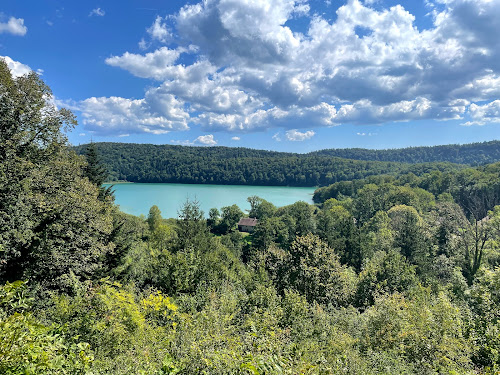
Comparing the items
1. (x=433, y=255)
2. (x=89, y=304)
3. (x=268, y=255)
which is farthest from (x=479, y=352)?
(x=433, y=255)

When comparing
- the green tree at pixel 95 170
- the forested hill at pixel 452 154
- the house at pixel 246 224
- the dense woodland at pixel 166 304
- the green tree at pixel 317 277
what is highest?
the forested hill at pixel 452 154

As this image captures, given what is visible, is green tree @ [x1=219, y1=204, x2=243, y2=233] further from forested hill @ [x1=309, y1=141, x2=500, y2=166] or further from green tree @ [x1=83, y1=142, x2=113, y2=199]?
forested hill @ [x1=309, y1=141, x2=500, y2=166]

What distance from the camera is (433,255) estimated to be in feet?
96.5

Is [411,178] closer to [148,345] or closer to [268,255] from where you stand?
[268,255]

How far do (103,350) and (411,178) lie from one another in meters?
89.4

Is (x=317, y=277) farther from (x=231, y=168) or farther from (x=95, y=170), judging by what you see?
(x=231, y=168)

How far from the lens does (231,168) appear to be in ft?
489

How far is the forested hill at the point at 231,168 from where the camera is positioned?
5389 inches

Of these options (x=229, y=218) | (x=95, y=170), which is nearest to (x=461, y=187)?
(x=229, y=218)

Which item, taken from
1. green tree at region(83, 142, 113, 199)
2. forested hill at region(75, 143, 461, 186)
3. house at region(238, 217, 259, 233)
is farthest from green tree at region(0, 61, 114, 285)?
forested hill at region(75, 143, 461, 186)

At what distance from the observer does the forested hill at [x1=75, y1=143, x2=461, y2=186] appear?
136875 mm

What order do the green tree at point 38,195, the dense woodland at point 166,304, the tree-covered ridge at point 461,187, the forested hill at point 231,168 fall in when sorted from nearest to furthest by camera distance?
the dense woodland at point 166,304, the green tree at point 38,195, the tree-covered ridge at point 461,187, the forested hill at point 231,168

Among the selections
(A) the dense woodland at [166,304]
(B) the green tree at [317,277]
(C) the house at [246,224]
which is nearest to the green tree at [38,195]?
(A) the dense woodland at [166,304]

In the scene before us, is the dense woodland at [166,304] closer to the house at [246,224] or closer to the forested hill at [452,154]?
the house at [246,224]
